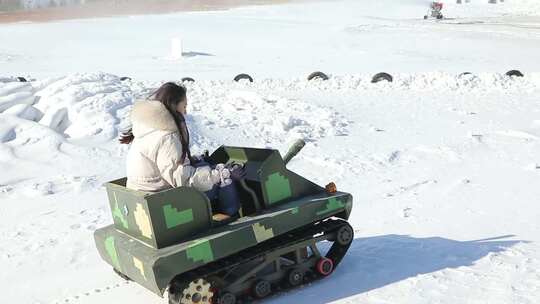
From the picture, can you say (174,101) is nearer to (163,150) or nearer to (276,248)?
(163,150)

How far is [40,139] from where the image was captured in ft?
34.4

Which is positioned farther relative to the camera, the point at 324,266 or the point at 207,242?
the point at 324,266

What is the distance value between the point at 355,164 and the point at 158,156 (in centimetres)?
515

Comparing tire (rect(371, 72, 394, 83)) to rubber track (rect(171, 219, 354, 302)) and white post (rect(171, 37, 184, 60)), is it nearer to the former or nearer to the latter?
rubber track (rect(171, 219, 354, 302))

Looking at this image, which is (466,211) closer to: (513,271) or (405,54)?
(513,271)

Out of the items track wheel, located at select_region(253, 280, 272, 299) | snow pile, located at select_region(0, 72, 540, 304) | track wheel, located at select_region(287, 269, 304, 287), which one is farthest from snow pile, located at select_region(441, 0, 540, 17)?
track wheel, located at select_region(253, 280, 272, 299)

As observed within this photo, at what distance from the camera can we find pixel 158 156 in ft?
16.1

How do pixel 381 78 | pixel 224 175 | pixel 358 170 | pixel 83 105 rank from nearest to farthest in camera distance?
pixel 224 175, pixel 358 170, pixel 83 105, pixel 381 78

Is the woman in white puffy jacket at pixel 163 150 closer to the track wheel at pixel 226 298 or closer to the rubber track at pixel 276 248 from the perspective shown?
the rubber track at pixel 276 248

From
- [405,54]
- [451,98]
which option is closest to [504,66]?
[405,54]

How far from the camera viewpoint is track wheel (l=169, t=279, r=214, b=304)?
4750 millimetres

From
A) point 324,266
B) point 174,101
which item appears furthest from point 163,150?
point 324,266

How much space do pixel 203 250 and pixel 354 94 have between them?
417 inches

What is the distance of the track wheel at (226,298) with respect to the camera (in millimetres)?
4965
